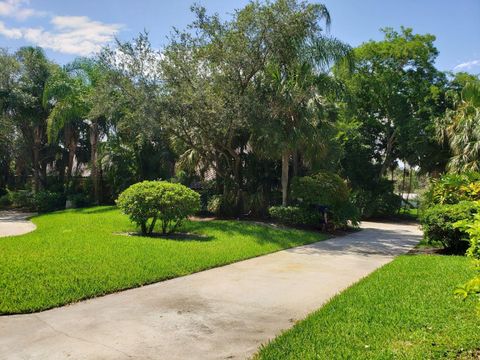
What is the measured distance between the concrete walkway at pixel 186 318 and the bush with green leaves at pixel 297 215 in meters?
6.83

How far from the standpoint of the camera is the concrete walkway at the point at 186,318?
4250mm

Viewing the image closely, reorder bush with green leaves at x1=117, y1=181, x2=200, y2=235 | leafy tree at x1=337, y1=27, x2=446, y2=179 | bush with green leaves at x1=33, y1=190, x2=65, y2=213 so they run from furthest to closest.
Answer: leafy tree at x1=337, y1=27, x2=446, y2=179 → bush with green leaves at x1=33, y1=190, x2=65, y2=213 → bush with green leaves at x1=117, y1=181, x2=200, y2=235

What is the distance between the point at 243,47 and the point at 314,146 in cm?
456

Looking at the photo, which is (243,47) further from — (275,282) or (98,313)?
(98,313)

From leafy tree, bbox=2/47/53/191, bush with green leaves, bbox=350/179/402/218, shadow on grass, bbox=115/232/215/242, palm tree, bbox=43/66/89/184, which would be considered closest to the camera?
shadow on grass, bbox=115/232/215/242

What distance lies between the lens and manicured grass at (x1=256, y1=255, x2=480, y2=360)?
4.12 metres

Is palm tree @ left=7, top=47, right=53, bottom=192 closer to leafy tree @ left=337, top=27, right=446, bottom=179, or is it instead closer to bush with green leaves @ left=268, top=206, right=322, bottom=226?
bush with green leaves @ left=268, top=206, right=322, bottom=226

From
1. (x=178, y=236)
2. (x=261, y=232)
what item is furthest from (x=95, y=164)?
(x=261, y=232)

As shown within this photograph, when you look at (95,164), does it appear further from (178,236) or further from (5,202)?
(178,236)

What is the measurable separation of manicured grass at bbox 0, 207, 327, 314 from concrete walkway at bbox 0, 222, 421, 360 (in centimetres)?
37

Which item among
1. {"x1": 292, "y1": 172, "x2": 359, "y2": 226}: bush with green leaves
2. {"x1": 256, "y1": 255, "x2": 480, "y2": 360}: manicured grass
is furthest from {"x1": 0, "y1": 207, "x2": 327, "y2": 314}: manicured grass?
{"x1": 256, "y1": 255, "x2": 480, "y2": 360}: manicured grass

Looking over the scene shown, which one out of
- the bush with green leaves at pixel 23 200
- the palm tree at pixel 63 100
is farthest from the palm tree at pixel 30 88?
the bush with green leaves at pixel 23 200

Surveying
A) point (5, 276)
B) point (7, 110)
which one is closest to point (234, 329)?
point (5, 276)

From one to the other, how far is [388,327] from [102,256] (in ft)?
19.4
